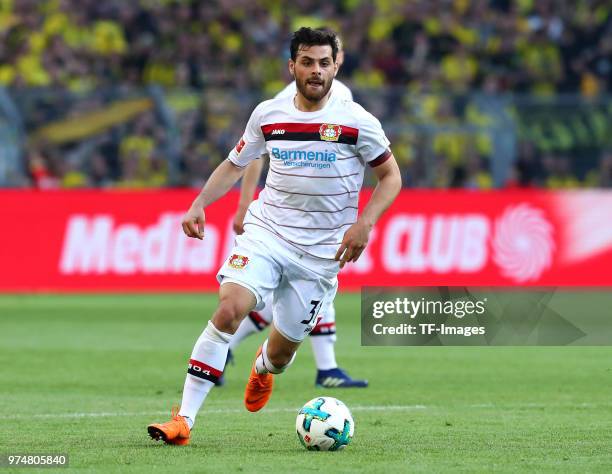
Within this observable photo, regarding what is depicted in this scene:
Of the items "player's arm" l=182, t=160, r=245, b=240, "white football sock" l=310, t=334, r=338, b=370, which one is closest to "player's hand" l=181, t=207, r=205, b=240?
"player's arm" l=182, t=160, r=245, b=240

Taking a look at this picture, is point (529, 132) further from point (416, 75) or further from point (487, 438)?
point (487, 438)

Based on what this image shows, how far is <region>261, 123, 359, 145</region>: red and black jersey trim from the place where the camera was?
722cm

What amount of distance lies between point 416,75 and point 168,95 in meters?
5.58

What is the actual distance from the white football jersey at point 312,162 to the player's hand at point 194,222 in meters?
0.43

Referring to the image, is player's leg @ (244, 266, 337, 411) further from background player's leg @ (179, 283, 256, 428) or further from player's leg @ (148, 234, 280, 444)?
background player's leg @ (179, 283, 256, 428)

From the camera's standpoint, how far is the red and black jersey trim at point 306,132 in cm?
722

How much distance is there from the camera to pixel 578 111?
2006cm

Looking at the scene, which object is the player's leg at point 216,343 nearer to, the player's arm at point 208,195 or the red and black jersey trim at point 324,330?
the player's arm at point 208,195

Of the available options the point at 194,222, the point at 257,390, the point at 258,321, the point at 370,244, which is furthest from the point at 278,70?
the point at 194,222

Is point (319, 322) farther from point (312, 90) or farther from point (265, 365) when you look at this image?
point (312, 90)

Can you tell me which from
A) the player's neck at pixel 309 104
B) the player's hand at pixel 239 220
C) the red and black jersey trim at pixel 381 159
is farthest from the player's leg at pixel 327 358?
the player's neck at pixel 309 104

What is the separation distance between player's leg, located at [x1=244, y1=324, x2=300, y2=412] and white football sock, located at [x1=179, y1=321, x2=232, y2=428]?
0.63 m

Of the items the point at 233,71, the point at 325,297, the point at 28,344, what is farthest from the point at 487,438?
the point at 233,71

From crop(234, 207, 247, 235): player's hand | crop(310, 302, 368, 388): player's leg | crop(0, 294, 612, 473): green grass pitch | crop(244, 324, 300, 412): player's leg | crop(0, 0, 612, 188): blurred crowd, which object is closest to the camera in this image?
crop(0, 294, 612, 473): green grass pitch
